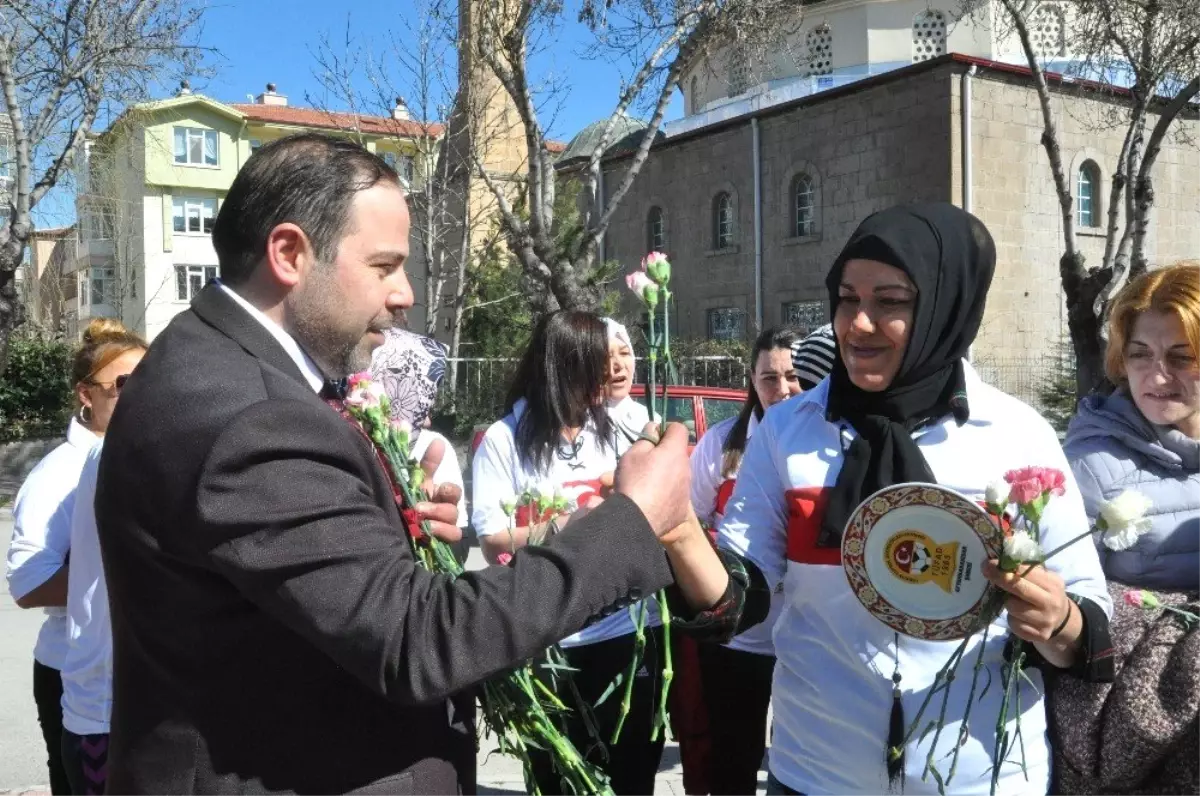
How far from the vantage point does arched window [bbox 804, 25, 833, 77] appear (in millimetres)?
26281

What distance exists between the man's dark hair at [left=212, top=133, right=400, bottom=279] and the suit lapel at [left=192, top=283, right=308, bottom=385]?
0.06 metres

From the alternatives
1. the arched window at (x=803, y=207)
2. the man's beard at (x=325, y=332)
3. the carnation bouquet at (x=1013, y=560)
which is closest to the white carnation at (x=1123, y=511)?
the carnation bouquet at (x=1013, y=560)

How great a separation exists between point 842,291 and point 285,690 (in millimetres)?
1414

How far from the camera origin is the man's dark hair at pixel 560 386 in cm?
366

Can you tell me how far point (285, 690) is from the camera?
1.49m

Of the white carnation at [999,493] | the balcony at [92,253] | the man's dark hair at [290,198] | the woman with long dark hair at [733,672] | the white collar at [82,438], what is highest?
the balcony at [92,253]

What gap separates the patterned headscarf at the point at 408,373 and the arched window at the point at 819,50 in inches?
959

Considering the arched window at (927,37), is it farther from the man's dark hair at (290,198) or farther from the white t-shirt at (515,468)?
the man's dark hair at (290,198)

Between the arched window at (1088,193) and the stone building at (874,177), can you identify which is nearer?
the stone building at (874,177)

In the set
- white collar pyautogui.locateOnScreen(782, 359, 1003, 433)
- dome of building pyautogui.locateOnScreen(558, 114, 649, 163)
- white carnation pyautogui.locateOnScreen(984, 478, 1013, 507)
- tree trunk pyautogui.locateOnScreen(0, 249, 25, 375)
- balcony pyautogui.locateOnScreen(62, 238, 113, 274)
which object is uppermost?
dome of building pyautogui.locateOnScreen(558, 114, 649, 163)

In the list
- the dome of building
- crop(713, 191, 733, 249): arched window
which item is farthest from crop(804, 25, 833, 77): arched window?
the dome of building

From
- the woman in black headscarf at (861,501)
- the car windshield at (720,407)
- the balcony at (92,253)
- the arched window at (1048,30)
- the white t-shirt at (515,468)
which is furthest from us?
the balcony at (92,253)

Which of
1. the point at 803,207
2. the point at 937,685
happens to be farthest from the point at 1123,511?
the point at 803,207

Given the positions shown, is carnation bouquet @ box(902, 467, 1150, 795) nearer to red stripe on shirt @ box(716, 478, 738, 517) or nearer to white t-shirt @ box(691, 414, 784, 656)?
white t-shirt @ box(691, 414, 784, 656)
